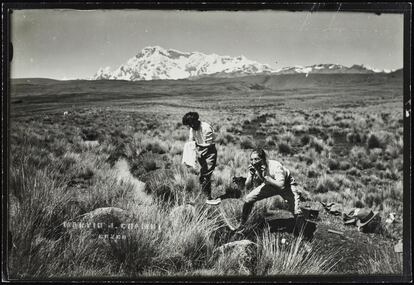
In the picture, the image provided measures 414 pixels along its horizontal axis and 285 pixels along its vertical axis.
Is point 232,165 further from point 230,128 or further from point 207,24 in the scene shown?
point 207,24

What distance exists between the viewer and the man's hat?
607 centimetres

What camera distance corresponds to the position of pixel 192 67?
629cm

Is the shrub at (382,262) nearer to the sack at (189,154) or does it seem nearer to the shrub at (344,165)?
the shrub at (344,165)

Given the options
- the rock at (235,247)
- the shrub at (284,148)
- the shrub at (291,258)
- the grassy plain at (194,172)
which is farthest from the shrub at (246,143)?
the rock at (235,247)

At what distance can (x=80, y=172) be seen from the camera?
6.10m

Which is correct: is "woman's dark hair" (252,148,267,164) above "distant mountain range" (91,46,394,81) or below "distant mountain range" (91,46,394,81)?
below

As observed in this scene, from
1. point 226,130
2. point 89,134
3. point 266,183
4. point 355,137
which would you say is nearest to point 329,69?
point 355,137

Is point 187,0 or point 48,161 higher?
point 187,0

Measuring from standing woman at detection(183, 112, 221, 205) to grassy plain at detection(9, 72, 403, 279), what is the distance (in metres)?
0.11

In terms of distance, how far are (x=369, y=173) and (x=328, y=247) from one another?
1272 mm

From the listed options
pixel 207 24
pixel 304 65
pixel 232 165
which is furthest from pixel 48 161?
pixel 304 65

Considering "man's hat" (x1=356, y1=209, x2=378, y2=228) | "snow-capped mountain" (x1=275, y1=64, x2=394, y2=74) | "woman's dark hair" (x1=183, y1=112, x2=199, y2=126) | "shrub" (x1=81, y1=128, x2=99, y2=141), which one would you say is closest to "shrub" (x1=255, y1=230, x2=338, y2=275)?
"man's hat" (x1=356, y1=209, x2=378, y2=228)

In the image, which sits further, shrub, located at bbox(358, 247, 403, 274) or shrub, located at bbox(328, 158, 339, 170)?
shrub, located at bbox(328, 158, 339, 170)

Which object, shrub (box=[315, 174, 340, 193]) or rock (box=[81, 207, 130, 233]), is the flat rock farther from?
shrub (box=[315, 174, 340, 193])
